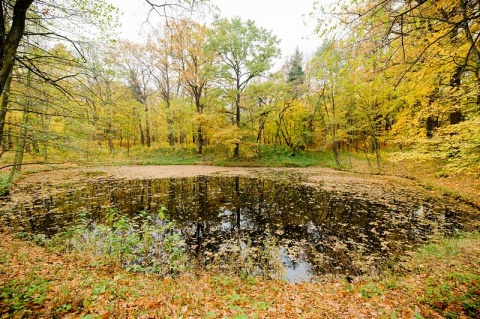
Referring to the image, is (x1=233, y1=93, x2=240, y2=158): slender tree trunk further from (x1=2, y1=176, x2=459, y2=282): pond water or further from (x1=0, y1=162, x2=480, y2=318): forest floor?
(x1=0, y1=162, x2=480, y2=318): forest floor

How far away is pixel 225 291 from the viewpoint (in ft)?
13.7

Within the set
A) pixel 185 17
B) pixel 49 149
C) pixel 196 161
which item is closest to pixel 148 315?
pixel 49 149

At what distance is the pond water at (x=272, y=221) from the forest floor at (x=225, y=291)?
75 cm

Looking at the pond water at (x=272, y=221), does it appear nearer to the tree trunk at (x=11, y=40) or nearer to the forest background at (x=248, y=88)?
the forest background at (x=248, y=88)

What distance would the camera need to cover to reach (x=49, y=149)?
185 inches

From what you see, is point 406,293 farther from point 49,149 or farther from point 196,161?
point 196,161

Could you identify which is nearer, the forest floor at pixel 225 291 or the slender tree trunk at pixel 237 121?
the forest floor at pixel 225 291

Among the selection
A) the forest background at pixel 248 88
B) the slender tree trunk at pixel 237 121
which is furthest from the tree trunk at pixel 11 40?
the slender tree trunk at pixel 237 121

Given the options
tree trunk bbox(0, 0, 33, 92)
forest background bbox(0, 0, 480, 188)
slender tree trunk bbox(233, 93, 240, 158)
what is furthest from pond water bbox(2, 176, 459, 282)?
slender tree trunk bbox(233, 93, 240, 158)

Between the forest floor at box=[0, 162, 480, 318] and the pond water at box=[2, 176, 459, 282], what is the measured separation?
2.46 feet

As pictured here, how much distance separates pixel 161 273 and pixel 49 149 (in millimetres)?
3693

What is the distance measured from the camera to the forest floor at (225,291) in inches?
124

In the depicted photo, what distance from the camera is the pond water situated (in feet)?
18.4

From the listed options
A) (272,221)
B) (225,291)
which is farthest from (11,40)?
(272,221)
